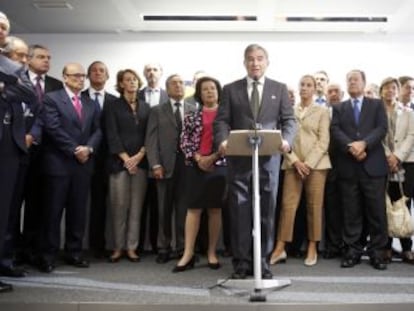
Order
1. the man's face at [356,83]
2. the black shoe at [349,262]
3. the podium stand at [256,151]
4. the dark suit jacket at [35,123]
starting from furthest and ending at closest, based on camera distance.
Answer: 1. the man's face at [356,83]
2. the black shoe at [349,262]
3. the dark suit jacket at [35,123]
4. the podium stand at [256,151]

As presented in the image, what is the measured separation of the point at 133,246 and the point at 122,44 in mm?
5169

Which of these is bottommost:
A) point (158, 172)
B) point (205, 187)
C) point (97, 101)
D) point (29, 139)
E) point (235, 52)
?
point (205, 187)

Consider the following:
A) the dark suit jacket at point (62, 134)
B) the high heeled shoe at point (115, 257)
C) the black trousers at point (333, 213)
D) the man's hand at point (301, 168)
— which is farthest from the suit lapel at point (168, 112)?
the black trousers at point (333, 213)

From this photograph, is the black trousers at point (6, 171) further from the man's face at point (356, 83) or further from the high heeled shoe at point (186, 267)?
the man's face at point (356, 83)

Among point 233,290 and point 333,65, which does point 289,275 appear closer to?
point 233,290

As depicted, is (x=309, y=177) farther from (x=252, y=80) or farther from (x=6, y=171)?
(x=6, y=171)

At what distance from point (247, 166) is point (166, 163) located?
3.20 ft

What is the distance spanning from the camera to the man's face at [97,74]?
15.3ft

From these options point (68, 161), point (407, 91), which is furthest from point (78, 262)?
point (407, 91)

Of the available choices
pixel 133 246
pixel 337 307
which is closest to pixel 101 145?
pixel 133 246

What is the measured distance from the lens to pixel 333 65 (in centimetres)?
855

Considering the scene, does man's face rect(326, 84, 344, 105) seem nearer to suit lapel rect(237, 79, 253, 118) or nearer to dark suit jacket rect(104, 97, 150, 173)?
suit lapel rect(237, 79, 253, 118)

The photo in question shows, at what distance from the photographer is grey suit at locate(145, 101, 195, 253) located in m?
4.38

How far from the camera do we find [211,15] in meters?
7.71
